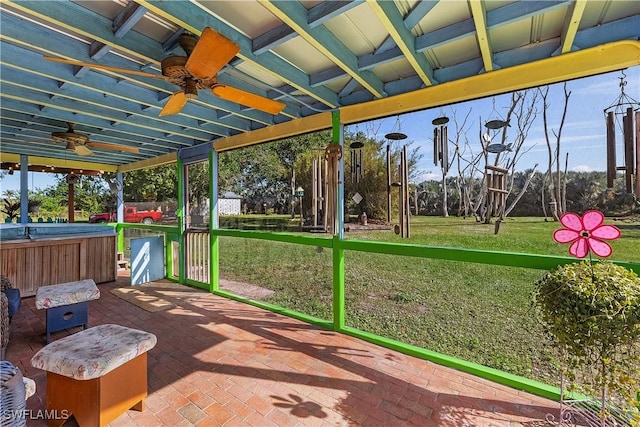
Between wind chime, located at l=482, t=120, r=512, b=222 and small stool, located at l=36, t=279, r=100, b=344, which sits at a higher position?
wind chime, located at l=482, t=120, r=512, b=222

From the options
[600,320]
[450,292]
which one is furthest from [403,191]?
[450,292]

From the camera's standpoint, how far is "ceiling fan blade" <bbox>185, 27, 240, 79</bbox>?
56.9 inches

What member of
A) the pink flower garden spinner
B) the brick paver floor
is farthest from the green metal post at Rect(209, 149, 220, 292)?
the pink flower garden spinner

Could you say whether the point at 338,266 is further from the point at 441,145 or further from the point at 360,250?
the point at 441,145

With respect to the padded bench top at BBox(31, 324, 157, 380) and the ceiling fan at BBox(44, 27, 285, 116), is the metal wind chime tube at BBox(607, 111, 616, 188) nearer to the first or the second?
the ceiling fan at BBox(44, 27, 285, 116)

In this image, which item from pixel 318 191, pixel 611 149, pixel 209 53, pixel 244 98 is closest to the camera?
pixel 209 53

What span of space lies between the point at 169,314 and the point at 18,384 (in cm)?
250

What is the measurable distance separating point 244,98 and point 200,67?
448 millimetres

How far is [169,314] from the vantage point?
3678mm

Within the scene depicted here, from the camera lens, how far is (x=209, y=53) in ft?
5.14

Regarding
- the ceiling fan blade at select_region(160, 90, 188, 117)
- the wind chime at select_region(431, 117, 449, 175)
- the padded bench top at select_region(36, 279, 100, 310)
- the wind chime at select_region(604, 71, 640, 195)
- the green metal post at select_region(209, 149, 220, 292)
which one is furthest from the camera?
the green metal post at select_region(209, 149, 220, 292)

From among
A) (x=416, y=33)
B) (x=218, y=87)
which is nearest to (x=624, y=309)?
(x=416, y=33)

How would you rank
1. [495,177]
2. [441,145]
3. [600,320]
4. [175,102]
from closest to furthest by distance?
[600,320] → [175,102] → [495,177] → [441,145]

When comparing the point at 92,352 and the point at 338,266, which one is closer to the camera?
the point at 92,352
